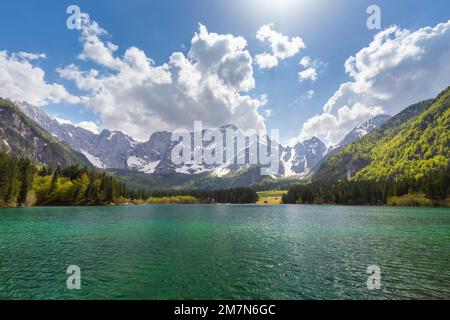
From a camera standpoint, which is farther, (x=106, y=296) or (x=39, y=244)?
(x=39, y=244)

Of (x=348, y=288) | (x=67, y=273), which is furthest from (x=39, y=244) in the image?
(x=348, y=288)

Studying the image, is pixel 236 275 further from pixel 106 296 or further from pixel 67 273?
pixel 67 273

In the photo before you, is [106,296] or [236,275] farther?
[236,275]

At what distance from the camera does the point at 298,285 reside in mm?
29984

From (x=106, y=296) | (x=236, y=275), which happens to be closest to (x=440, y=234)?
(x=236, y=275)

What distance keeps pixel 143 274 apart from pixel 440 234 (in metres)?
73.3

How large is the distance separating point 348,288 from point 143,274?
78.6ft
